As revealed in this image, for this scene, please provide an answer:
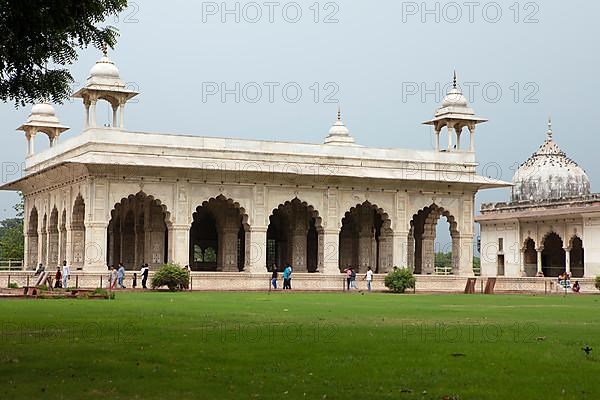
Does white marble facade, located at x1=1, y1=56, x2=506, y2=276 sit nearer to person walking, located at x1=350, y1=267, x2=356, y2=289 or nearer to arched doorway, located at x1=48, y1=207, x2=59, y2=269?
arched doorway, located at x1=48, y1=207, x2=59, y2=269

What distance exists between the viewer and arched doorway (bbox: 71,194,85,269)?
35.2 meters

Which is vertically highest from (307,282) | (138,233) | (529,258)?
(138,233)

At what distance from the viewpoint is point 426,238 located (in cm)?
4297

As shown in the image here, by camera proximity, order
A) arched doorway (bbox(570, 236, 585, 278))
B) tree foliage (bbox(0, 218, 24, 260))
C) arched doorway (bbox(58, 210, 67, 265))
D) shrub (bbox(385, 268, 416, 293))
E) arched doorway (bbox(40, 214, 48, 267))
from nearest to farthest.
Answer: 1. shrub (bbox(385, 268, 416, 293))
2. arched doorway (bbox(58, 210, 67, 265))
3. arched doorway (bbox(40, 214, 48, 267))
4. arched doorway (bbox(570, 236, 585, 278))
5. tree foliage (bbox(0, 218, 24, 260))

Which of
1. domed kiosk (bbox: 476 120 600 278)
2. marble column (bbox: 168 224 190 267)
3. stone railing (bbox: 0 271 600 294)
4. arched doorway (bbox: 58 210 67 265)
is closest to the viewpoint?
stone railing (bbox: 0 271 600 294)

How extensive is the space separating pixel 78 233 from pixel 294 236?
359 inches

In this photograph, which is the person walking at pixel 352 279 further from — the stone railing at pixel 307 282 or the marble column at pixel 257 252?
the marble column at pixel 257 252


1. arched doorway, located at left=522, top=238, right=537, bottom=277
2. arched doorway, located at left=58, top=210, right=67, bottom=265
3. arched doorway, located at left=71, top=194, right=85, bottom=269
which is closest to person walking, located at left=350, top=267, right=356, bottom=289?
arched doorway, located at left=71, top=194, right=85, bottom=269

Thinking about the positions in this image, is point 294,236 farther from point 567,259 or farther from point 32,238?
point 567,259

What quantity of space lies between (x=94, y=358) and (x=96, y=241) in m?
24.1

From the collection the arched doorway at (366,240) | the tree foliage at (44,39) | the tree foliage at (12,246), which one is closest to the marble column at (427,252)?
the arched doorway at (366,240)

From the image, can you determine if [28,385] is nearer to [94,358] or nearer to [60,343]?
[94,358]

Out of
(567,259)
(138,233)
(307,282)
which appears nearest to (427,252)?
(567,259)

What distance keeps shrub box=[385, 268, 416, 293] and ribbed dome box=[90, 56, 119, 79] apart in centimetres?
1187
